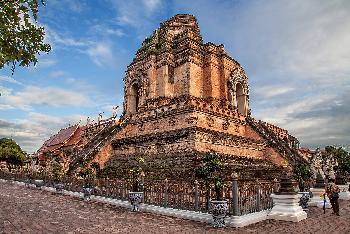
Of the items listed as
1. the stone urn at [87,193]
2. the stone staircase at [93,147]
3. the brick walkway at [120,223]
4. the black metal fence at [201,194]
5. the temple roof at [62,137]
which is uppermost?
the temple roof at [62,137]

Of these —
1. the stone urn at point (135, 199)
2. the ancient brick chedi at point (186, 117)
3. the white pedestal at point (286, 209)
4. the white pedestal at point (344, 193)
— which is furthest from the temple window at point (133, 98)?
the white pedestal at point (286, 209)

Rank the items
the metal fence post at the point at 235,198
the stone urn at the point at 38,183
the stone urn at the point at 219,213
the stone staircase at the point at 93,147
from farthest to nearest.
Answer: the stone urn at the point at 38,183 → the stone staircase at the point at 93,147 → the metal fence post at the point at 235,198 → the stone urn at the point at 219,213

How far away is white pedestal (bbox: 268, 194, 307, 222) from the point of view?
1173 centimetres

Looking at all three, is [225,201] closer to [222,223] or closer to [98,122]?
[222,223]

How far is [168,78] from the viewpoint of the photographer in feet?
90.6

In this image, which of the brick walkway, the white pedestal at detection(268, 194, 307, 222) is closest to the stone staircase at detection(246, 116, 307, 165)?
the brick walkway

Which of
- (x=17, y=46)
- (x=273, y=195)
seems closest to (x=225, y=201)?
(x=273, y=195)

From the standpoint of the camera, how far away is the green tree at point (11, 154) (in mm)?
49500

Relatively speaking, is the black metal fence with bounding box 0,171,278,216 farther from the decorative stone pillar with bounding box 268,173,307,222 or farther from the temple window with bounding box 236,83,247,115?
the temple window with bounding box 236,83,247,115

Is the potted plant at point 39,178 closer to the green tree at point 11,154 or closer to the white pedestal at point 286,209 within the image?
the white pedestal at point 286,209

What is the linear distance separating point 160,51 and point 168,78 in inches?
118

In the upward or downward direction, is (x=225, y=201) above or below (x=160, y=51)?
below

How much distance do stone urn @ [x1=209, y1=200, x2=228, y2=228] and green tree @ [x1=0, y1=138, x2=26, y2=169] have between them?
47.8 meters

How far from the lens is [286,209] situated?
12.0 meters
